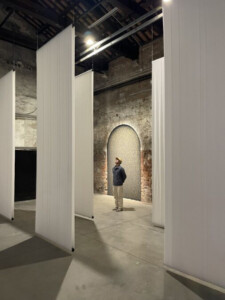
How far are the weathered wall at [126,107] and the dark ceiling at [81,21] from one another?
45 cm

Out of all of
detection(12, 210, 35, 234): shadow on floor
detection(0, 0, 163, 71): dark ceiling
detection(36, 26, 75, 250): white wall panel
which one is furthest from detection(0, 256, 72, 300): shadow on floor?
detection(0, 0, 163, 71): dark ceiling

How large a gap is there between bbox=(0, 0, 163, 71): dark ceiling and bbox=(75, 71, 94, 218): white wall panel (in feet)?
4.52

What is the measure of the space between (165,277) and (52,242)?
2.20 metres

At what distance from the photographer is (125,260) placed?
360 cm

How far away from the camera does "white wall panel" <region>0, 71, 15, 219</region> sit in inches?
229

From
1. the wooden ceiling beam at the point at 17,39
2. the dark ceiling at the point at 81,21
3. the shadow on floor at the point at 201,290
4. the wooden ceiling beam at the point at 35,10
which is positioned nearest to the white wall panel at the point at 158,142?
the shadow on floor at the point at 201,290

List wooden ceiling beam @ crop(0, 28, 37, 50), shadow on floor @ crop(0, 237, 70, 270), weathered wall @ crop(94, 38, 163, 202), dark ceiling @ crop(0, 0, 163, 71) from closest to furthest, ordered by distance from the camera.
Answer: shadow on floor @ crop(0, 237, 70, 270) → dark ceiling @ crop(0, 0, 163, 71) → wooden ceiling beam @ crop(0, 28, 37, 50) → weathered wall @ crop(94, 38, 163, 202)

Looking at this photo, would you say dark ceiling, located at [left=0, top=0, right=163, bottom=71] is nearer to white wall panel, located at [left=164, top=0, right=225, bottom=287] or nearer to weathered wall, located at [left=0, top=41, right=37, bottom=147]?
weathered wall, located at [left=0, top=41, right=37, bottom=147]

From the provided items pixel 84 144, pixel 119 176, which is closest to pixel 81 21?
pixel 84 144

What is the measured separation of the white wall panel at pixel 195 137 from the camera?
278 centimetres

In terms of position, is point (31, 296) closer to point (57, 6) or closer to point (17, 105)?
point (17, 105)

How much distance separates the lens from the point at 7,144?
6004 millimetres

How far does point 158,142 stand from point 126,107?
4.27 m

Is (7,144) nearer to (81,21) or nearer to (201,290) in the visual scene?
(81,21)
